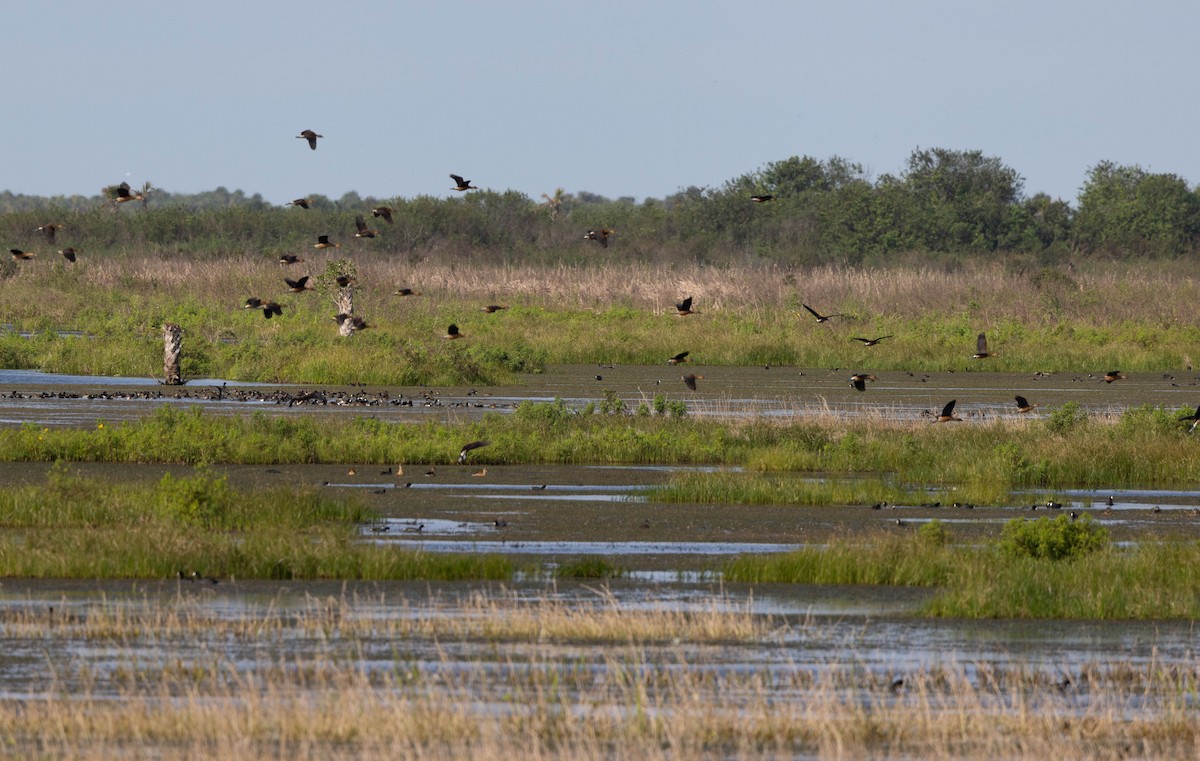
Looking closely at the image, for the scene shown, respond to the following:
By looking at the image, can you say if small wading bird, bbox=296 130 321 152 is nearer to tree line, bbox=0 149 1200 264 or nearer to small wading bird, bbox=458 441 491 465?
small wading bird, bbox=458 441 491 465

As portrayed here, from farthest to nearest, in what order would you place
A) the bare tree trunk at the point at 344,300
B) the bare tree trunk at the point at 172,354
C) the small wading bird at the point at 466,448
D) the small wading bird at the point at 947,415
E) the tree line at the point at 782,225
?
the tree line at the point at 782,225 < the bare tree trunk at the point at 344,300 < the bare tree trunk at the point at 172,354 < the small wading bird at the point at 947,415 < the small wading bird at the point at 466,448

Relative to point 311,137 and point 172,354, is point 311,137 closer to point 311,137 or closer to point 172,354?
point 311,137

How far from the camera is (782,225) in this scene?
9838 cm

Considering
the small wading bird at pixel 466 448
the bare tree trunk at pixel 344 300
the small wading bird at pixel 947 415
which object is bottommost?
the small wading bird at pixel 466 448

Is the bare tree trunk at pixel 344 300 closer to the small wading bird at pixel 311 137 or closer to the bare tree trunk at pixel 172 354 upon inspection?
the bare tree trunk at pixel 172 354

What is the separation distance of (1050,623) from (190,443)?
45.0 feet

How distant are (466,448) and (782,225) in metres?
73.8

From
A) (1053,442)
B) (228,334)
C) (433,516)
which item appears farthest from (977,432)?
(228,334)

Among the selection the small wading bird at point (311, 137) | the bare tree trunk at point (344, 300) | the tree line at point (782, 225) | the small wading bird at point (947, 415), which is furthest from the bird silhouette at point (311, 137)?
the tree line at point (782, 225)

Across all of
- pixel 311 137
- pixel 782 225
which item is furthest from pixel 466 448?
pixel 782 225

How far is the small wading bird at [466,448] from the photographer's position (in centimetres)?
2590

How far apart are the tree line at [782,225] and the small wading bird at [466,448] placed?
5781cm

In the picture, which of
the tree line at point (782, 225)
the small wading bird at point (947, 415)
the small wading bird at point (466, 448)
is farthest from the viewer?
the tree line at point (782, 225)

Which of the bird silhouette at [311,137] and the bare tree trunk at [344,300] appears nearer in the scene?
the bird silhouette at [311,137]
